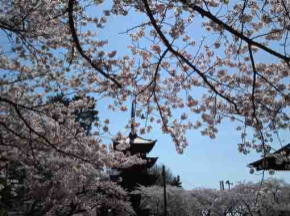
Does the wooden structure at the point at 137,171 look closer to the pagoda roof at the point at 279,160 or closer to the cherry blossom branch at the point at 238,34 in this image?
the pagoda roof at the point at 279,160

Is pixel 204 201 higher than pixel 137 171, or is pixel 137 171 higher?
pixel 137 171

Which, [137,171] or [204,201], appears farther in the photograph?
[204,201]

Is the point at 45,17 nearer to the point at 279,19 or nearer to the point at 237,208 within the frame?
the point at 279,19

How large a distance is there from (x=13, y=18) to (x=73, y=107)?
5512 mm

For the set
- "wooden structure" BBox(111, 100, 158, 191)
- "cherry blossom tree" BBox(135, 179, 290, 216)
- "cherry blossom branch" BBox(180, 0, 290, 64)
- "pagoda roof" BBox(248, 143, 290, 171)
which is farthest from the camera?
"cherry blossom tree" BBox(135, 179, 290, 216)

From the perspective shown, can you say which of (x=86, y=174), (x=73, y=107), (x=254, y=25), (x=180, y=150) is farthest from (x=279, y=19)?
(x=86, y=174)

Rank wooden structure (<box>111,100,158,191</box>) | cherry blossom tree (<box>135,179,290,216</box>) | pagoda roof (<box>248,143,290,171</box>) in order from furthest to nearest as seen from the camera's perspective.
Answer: cherry blossom tree (<box>135,179,290,216</box>) < wooden structure (<box>111,100,158,191</box>) < pagoda roof (<box>248,143,290,171</box>)

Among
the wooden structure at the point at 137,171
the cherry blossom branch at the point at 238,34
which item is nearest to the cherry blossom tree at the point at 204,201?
the wooden structure at the point at 137,171

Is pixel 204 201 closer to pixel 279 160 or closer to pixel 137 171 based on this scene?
pixel 137 171

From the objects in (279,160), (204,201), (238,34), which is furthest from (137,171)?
(238,34)

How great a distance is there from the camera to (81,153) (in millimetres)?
13109

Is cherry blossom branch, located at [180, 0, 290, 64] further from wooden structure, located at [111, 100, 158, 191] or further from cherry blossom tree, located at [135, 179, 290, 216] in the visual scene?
cherry blossom tree, located at [135, 179, 290, 216]

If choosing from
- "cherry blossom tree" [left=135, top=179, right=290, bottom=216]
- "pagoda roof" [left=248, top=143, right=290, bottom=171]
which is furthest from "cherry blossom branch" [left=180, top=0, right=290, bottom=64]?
"cherry blossom tree" [left=135, top=179, right=290, bottom=216]

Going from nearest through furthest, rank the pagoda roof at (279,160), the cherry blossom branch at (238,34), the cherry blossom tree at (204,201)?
the cherry blossom branch at (238,34), the pagoda roof at (279,160), the cherry blossom tree at (204,201)
